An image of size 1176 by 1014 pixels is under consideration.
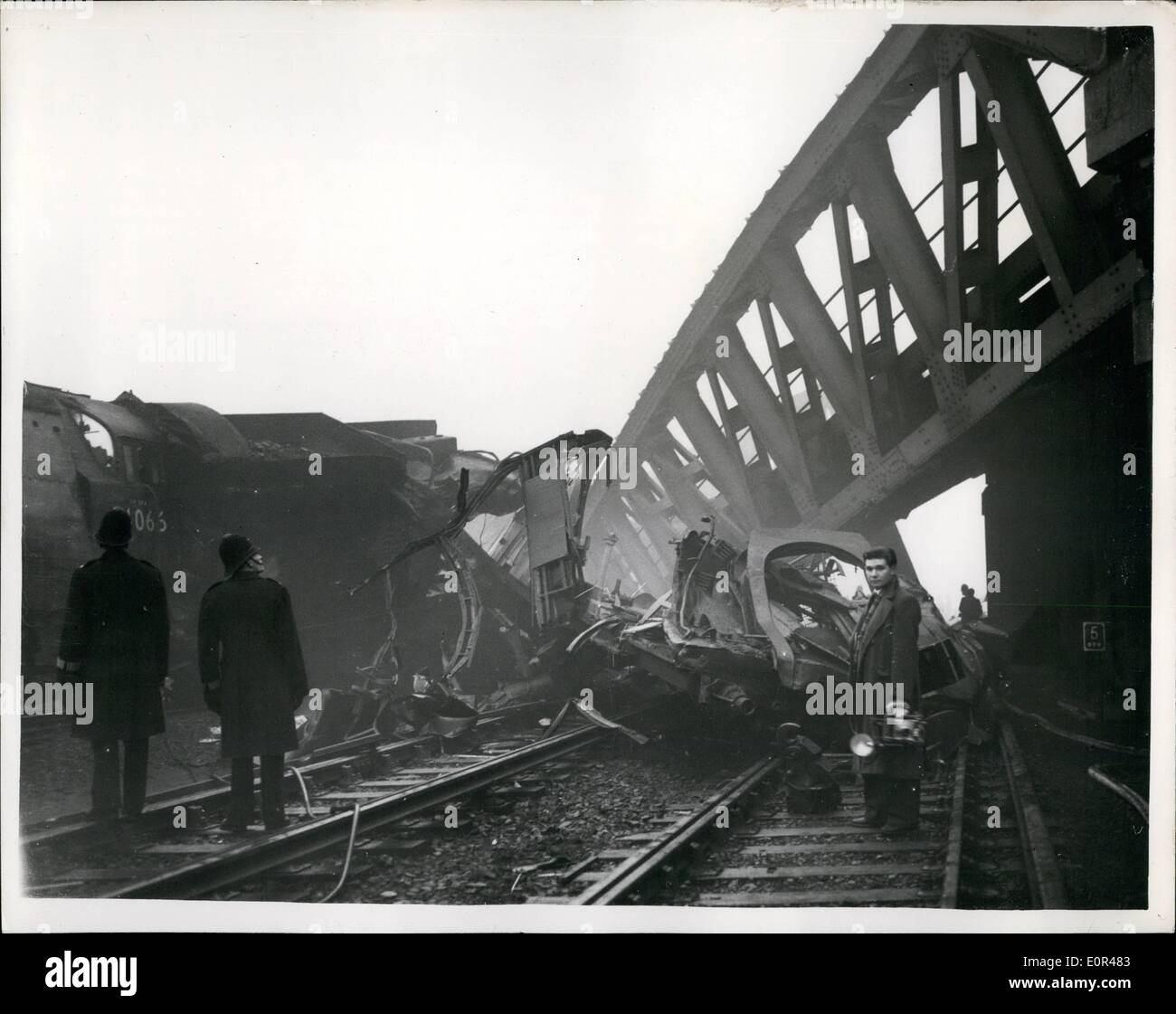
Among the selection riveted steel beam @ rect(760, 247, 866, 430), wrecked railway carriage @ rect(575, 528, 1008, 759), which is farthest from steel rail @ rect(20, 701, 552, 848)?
riveted steel beam @ rect(760, 247, 866, 430)

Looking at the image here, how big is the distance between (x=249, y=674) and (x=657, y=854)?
6.85ft

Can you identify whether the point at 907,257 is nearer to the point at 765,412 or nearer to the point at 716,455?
the point at 765,412

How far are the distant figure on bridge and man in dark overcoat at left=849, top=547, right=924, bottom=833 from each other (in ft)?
8.01

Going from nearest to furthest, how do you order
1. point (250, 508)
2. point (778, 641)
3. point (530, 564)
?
point (778, 641) → point (250, 508) → point (530, 564)

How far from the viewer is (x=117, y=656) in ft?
13.6

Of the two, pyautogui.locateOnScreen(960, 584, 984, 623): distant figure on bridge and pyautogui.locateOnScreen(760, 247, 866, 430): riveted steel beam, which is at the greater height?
pyautogui.locateOnScreen(760, 247, 866, 430): riveted steel beam

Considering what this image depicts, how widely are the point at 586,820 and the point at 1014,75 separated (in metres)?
4.57

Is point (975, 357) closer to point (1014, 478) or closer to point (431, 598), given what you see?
point (1014, 478)

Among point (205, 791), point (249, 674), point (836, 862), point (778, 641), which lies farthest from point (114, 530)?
point (836, 862)

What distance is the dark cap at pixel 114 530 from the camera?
13.8 ft

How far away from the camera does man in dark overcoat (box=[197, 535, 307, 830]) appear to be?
4.03 metres

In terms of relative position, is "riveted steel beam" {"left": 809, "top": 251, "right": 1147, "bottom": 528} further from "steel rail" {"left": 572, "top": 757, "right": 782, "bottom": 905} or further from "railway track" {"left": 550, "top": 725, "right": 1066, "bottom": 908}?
"steel rail" {"left": 572, "top": 757, "right": 782, "bottom": 905}

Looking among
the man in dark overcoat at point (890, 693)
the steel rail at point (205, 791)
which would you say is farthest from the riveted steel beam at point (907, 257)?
the steel rail at point (205, 791)
